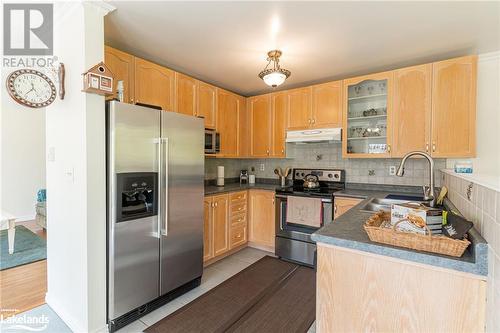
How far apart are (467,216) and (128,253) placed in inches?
89.4

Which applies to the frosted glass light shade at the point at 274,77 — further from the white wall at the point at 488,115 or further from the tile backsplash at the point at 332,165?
the white wall at the point at 488,115

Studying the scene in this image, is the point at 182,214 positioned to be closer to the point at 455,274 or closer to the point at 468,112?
the point at 455,274

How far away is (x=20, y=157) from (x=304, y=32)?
573 cm

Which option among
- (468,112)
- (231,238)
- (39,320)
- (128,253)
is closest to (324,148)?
(468,112)

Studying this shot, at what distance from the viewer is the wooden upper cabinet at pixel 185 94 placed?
2793 millimetres

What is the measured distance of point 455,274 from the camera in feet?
3.00

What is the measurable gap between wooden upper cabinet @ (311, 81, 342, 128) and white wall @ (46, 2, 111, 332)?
250cm

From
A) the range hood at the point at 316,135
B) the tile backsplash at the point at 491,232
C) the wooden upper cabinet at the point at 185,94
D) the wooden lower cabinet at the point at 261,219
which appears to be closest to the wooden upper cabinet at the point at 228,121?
the wooden upper cabinet at the point at 185,94

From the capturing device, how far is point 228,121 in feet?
11.8

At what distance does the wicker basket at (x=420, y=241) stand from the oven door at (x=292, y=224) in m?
1.76

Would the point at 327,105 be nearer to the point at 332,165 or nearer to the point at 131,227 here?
the point at 332,165

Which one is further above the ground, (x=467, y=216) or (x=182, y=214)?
(x=467, y=216)

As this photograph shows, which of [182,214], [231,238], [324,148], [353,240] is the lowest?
[231,238]

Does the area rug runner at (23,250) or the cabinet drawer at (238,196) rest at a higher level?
the cabinet drawer at (238,196)
